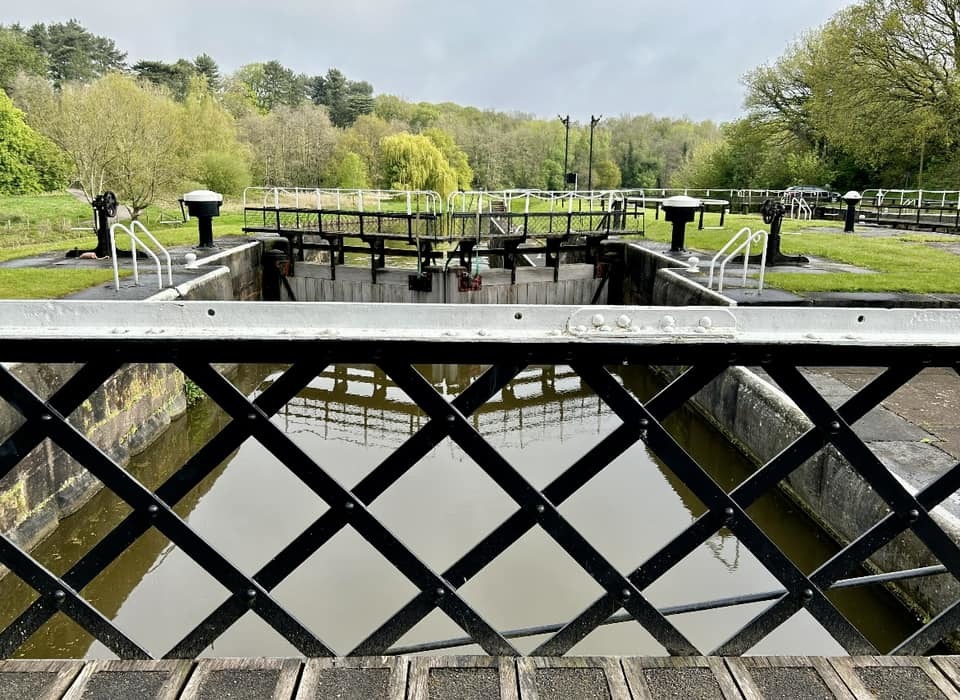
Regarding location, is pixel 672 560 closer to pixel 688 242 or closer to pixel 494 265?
pixel 494 265

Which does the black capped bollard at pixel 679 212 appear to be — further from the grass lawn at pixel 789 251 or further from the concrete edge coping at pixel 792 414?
the concrete edge coping at pixel 792 414

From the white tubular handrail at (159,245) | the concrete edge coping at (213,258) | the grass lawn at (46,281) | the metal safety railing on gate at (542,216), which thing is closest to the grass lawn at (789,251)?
the grass lawn at (46,281)

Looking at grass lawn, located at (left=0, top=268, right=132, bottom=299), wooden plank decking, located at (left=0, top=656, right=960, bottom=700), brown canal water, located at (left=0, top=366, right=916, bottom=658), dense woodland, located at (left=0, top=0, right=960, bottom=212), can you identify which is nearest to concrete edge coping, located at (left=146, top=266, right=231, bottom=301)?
grass lawn, located at (left=0, top=268, right=132, bottom=299)

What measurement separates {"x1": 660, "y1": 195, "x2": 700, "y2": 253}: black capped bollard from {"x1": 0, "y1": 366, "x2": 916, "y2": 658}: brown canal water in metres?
5.34

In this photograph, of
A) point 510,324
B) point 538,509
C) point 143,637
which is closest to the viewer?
point 510,324

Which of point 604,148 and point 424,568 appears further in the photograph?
point 604,148

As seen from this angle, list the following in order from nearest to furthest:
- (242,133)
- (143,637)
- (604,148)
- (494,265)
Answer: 1. (143,637)
2. (494,265)
3. (242,133)
4. (604,148)

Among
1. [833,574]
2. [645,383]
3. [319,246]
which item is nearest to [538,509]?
[833,574]

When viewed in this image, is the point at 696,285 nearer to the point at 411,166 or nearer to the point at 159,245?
the point at 159,245

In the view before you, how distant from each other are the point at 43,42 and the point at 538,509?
7202 cm

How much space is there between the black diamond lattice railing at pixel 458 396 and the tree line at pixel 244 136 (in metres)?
22.5

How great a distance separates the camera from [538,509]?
1479mm

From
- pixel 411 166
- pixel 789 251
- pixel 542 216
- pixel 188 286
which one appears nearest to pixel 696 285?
pixel 542 216

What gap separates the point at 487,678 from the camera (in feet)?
5.14
